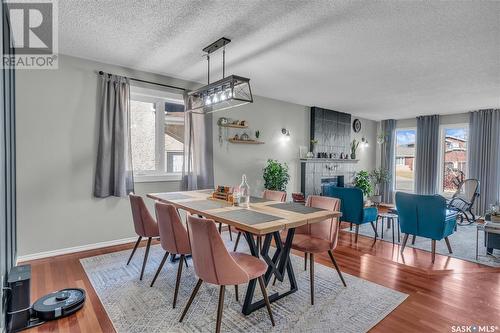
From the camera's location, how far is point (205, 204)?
2719 mm

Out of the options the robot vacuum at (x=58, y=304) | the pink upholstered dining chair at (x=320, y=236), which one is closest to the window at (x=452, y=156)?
the pink upholstered dining chair at (x=320, y=236)

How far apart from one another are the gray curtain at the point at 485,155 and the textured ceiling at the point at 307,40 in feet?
6.42

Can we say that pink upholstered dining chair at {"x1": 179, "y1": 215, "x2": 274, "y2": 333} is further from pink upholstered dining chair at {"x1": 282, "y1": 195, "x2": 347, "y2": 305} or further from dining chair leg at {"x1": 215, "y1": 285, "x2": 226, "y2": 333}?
pink upholstered dining chair at {"x1": 282, "y1": 195, "x2": 347, "y2": 305}

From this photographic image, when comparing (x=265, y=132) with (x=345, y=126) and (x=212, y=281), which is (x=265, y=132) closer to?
(x=345, y=126)

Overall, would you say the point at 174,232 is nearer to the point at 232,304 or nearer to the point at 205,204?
the point at 205,204

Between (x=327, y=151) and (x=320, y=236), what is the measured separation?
437 cm

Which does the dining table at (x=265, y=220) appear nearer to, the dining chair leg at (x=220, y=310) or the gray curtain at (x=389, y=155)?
the dining chair leg at (x=220, y=310)

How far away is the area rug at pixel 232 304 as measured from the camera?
2027 millimetres

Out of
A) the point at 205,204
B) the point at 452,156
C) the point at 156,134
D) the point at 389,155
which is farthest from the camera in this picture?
the point at 389,155

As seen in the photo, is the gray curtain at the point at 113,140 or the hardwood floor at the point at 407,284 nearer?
the hardwood floor at the point at 407,284

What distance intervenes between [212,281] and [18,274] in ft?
5.13

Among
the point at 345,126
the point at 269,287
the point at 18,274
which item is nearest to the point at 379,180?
the point at 345,126

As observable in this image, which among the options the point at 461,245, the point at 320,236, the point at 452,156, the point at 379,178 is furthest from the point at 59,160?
the point at 452,156

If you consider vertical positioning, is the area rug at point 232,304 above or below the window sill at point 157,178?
below
